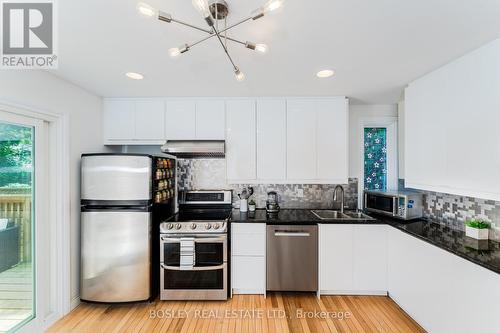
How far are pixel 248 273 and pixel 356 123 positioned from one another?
98.5 inches

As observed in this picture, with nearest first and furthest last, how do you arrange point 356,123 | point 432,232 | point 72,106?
point 432,232 → point 72,106 → point 356,123

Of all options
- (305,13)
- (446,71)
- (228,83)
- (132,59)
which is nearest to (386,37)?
(305,13)

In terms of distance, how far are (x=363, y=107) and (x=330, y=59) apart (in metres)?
1.69

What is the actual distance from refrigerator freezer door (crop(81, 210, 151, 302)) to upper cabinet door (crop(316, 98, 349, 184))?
214 centimetres

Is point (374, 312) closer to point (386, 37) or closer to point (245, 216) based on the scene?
point (245, 216)

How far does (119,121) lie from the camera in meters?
2.81

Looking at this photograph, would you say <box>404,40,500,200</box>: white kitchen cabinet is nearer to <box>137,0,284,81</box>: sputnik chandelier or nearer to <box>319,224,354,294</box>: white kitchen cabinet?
<box>319,224,354,294</box>: white kitchen cabinet

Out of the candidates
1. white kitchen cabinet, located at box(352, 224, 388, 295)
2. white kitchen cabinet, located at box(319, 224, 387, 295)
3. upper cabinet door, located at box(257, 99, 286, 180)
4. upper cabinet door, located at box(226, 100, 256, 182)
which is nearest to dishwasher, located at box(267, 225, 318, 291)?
white kitchen cabinet, located at box(319, 224, 387, 295)

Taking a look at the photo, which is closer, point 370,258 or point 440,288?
point 440,288

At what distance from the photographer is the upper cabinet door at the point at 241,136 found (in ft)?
9.15

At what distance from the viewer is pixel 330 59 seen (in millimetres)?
1798

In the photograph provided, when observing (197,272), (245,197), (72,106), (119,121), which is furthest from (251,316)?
(72,106)

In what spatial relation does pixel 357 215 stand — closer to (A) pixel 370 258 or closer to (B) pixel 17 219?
(A) pixel 370 258

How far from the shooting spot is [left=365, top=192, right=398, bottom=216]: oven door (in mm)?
2490
